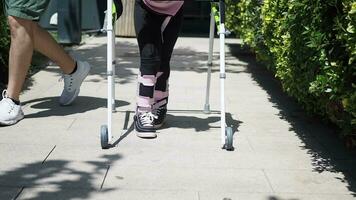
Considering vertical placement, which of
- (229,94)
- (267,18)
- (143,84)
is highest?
(267,18)

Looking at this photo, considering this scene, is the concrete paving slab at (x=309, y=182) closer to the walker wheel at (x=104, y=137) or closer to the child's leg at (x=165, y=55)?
the walker wheel at (x=104, y=137)

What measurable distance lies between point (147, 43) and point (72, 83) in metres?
1.34

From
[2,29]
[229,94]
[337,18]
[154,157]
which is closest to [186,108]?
[229,94]

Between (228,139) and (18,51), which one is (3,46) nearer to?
(18,51)

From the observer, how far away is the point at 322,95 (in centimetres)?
432

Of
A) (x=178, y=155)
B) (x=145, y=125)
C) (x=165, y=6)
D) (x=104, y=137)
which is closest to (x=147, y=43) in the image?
(x=165, y=6)

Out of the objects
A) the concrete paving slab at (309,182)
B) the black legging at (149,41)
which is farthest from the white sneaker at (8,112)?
the concrete paving slab at (309,182)

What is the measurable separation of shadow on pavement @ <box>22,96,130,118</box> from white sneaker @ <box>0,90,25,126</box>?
30 cm

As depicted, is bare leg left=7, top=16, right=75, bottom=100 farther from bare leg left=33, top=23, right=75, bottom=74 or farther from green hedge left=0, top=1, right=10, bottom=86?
green hedge left=0, top=1, right=10, bottom=86

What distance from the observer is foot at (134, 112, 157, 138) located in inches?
A: 187

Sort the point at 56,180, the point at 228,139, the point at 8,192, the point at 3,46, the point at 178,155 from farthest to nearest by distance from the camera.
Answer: the point at 3,46
the point at 228,139
the point at 178,155
the point at 56,180
the point at 8,192

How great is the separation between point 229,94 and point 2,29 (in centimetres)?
274

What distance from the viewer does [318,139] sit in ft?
16.2

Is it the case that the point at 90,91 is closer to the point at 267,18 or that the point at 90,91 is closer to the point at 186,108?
the point at 186,108
